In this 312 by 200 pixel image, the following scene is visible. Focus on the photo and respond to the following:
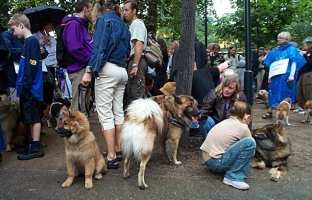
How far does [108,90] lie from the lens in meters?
5.73

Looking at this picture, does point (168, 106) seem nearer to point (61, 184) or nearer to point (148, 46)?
point (148, 46)

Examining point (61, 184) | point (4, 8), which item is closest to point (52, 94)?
point (61, 184)

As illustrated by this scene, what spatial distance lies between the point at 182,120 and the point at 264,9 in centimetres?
1516

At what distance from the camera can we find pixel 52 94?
7.50m

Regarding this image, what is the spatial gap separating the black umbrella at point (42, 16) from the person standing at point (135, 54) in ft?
8.17

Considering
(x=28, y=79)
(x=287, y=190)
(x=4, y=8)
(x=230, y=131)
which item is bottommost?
(x=287, y=190)

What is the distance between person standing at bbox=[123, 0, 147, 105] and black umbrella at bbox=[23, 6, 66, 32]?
8.17 feet

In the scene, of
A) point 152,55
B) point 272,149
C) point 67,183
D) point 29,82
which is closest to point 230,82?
point 272,149

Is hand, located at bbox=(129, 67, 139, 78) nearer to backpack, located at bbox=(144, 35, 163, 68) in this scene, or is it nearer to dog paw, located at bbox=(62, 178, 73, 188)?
backpack, located at bbox=(144, 35, 163, 68)

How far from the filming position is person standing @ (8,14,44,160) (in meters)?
6.12

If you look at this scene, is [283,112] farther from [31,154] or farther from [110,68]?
[31,154]

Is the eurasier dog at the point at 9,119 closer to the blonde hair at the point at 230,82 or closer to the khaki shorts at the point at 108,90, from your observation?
the khaki shorts at the point at 108,90

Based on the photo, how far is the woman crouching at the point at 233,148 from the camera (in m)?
5.38

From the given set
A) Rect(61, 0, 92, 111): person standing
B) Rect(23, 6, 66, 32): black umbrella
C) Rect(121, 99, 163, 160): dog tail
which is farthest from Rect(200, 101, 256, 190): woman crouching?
Rect(23, 6, 66, 32): black umbrella
